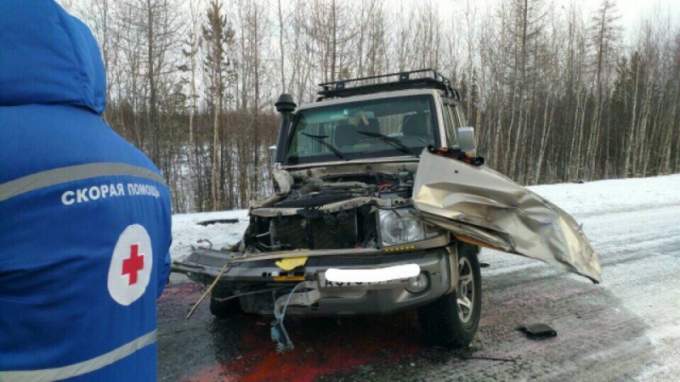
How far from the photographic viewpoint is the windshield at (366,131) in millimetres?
4691

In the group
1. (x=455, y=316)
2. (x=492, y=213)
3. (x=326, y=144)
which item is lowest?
(x=455, y=316)

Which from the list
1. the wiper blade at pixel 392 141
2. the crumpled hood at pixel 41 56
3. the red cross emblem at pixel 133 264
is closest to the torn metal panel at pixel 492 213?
the wiper blade at pixel 392 141

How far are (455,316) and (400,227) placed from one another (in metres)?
0.86

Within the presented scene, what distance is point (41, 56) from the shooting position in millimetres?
1246

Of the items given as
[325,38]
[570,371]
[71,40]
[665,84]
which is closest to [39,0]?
[71,40]

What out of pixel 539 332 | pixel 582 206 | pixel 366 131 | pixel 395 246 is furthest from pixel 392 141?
pixel 582 206

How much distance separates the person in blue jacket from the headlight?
222cm

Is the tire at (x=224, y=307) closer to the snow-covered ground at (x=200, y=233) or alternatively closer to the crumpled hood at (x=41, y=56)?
the snow-covered ground at (x=200, y=233)

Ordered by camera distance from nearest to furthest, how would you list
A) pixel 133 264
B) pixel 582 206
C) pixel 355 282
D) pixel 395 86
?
pixel 133 264
pixel 355 282
pixel 395 86
pixel 582 206

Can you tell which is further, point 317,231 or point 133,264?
point 317,231

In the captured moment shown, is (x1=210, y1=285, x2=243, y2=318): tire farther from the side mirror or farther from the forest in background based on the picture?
the forest in background

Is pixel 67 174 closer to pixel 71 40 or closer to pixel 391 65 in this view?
pixel 71 40

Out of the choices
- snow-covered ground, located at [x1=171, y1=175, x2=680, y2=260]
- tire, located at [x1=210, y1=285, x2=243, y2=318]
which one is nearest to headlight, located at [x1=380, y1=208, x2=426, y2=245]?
tire, located at [x1=210, y1=285, x2=243, y2=318]

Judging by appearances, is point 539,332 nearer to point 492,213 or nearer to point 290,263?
point 492,213
